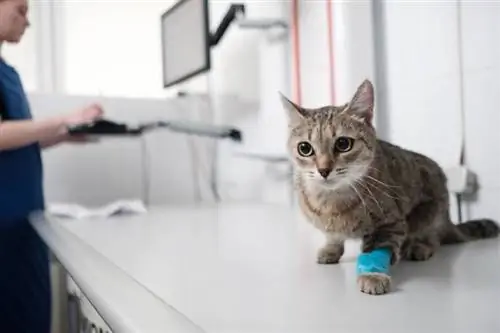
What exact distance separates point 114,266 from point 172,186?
54.2 inches

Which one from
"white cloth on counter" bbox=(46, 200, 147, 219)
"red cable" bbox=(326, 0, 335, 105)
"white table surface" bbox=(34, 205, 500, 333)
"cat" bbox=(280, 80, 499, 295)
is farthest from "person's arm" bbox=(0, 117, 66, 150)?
"cat" bbox=(280, 80, 499, 295)

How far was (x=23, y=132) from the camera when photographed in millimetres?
1348

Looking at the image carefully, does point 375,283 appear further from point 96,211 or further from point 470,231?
point 96,211

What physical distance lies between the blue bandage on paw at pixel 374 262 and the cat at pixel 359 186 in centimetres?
2

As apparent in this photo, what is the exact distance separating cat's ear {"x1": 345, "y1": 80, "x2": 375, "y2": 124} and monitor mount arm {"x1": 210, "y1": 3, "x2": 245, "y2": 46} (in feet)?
4.00

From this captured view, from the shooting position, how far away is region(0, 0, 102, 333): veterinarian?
4.61 ft

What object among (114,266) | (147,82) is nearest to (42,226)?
(114,266)

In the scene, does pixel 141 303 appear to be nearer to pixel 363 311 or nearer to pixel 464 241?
pixel 363 311

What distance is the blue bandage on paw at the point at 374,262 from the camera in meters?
0.63

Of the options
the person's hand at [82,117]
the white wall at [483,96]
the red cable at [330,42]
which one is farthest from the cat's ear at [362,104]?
the person's hand at [82,117]

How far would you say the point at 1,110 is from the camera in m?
1.43

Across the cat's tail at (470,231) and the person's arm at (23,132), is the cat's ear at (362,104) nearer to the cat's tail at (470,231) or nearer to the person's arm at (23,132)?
the cat's tail at (470,231)

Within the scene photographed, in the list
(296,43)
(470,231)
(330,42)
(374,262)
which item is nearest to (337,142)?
(374,262)

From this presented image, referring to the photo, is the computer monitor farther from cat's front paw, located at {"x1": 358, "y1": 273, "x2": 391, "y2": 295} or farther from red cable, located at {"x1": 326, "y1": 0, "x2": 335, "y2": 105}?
cat's front paw, located at {"x1": 358, "y1": 273, "x2": 391, "y2": 295}
